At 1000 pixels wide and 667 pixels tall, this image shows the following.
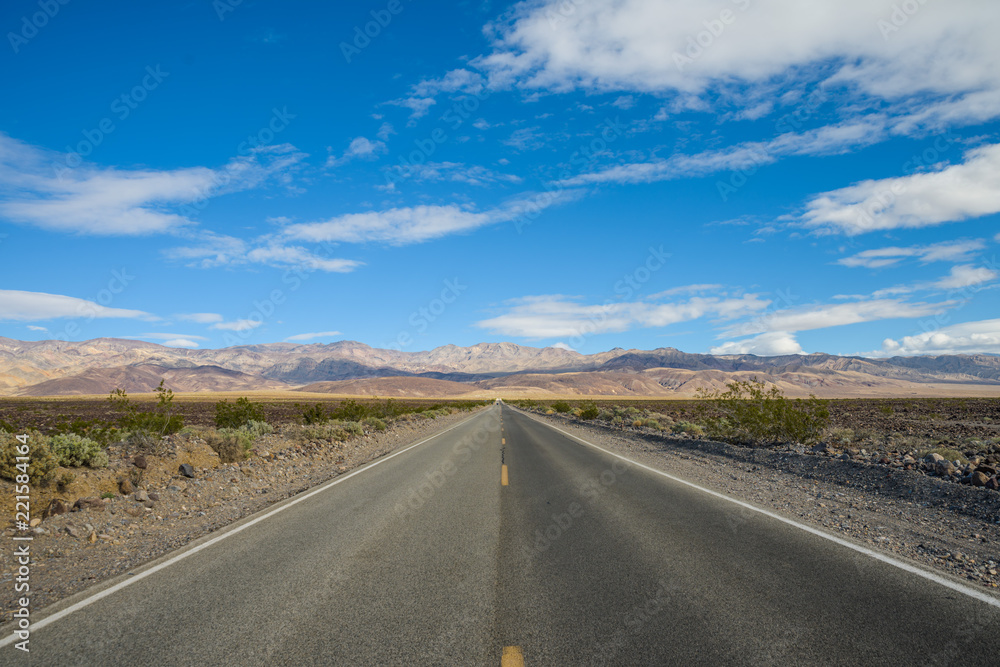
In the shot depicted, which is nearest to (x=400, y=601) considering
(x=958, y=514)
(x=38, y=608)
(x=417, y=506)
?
(x=38, y=608)

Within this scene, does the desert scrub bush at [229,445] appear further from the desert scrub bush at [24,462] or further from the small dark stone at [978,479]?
the small dark stone at [978,479]

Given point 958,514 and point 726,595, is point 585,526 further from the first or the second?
point 958,514

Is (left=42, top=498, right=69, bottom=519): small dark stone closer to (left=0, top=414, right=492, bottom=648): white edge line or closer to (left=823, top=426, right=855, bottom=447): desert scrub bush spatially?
(left=0, top=414, right=492, bottom=648): white edge line

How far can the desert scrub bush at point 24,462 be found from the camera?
841cm

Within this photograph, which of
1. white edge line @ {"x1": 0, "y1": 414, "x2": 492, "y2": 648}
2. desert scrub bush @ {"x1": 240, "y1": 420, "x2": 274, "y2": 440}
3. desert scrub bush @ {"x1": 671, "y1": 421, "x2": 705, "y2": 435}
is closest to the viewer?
white edge line @ {"x1": 0, "y1": 414, "x2": 492, "y2": 648}

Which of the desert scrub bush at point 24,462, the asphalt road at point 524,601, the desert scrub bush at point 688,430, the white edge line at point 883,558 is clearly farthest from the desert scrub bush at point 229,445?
the desert scrub bush at point 688,430

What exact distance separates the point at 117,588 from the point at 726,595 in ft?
20.7

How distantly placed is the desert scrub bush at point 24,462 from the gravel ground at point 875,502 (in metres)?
12.4

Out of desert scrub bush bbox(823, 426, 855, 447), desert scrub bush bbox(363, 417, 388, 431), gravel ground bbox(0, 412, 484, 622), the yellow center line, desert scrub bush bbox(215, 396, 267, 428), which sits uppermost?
desert scrub bush bbox(215, 396, 267, 428)

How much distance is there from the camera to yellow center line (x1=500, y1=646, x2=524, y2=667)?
3497 millimetres

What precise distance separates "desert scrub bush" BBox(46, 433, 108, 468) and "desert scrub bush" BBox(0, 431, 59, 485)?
47 centimetres

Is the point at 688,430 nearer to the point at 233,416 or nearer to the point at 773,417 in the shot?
the point at 773,417

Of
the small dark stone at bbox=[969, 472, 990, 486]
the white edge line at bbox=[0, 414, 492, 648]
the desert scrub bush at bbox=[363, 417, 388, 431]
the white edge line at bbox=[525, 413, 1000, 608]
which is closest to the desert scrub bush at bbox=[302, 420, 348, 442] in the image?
the desert scrub bush at bbox=[363, 417, 388, 431]

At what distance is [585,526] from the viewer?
290 inches
